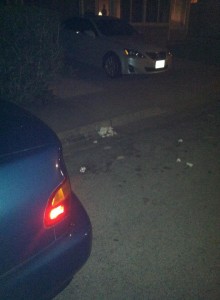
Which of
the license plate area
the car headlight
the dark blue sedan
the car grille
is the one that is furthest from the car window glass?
the dark blue sedan

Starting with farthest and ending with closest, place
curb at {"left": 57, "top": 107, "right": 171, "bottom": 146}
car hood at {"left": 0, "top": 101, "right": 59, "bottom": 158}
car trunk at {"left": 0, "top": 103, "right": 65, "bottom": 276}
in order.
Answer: curb at {"left": 57, "top": 107, "right": 171, "bottom": 146}
car hood at {"left": 0, "top": 101, "right": 59, "bottom": 158}
car trunk at {"left": 0, "top": 103, "right": 65, "bottom": 276}

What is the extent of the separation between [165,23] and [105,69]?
1009 centimetres

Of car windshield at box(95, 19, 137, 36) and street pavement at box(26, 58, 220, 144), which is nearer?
street pavement at box(26, 58, 220, 144)

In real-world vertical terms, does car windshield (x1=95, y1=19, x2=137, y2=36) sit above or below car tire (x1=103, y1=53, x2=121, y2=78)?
above

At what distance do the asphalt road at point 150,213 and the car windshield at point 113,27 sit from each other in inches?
201

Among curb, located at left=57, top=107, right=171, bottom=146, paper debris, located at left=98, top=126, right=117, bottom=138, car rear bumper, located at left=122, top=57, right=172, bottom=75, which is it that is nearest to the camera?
curb, located at left=57, top=107, right=171, bottom=146

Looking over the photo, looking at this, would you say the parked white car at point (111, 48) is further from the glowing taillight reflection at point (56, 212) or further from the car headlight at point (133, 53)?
the glowing taillight reflection at point (56, 212)

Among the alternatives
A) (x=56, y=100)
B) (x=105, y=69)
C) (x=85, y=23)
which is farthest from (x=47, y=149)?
(x=85, y=23)

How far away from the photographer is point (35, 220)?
186 centimetres

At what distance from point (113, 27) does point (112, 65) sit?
5.31 feet

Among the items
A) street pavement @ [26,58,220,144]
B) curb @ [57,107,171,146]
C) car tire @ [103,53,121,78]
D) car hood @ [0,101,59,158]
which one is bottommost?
curb @ [57,107,171,146]

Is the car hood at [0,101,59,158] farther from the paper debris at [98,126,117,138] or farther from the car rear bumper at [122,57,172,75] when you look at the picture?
the car rear bumper at [122,57,172,75]

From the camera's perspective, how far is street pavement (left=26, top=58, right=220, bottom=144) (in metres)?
6.10

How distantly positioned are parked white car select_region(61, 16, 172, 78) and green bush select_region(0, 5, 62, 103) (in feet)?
8.52
